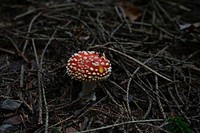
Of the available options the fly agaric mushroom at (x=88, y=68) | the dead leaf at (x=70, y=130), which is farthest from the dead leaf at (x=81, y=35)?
the dead leaf at (x=70, y=130)

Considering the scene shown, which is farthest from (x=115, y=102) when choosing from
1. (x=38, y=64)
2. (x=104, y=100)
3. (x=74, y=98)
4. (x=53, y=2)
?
(x=53, y=2)

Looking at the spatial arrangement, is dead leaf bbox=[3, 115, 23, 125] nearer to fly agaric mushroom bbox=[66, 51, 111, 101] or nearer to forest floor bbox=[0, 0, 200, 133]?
forest floor bbox=[0, 0, 200, 133]

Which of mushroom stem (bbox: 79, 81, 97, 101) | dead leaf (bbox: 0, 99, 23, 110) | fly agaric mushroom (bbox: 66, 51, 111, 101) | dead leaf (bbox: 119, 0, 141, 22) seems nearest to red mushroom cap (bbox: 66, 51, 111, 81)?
fly agaric mushroom (bbox: 66, 51, 111, 101)

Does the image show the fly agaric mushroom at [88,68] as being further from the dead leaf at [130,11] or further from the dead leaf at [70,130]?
the dead leaf at [130,11]

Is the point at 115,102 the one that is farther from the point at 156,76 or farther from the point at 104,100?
the point at 156,76

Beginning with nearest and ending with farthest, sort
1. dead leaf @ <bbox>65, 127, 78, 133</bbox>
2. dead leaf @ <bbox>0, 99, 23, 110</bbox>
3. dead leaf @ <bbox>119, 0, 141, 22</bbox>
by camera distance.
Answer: dead leaf @ <bbox>65, 127, 78, 133</bbox> → dead leaf @ <bbox>0, 99, 23, 110</bbox> → dead leaf @ <bbox>119, 0, 141, 22</bbox>
